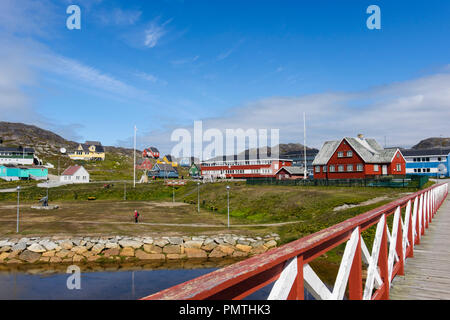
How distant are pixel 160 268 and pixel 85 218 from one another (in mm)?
17675

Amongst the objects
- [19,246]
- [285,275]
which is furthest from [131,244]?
[285,275]

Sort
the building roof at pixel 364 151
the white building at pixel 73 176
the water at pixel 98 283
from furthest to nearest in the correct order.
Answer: the white building at pixel 73 176, the building roof at pixel 364 151, the water at pixel 98 283

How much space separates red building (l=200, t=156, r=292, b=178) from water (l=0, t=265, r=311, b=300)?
206 feet

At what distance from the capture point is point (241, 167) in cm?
9025

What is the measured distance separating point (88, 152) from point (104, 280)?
13774 centimetres

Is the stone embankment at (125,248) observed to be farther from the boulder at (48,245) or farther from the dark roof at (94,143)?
the dark roof at (94,143)

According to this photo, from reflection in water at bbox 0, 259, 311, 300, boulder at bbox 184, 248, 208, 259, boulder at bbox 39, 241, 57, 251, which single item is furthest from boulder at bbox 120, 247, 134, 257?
boulder at bbox 39, 241, 57, 251

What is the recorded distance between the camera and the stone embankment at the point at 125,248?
2452cm

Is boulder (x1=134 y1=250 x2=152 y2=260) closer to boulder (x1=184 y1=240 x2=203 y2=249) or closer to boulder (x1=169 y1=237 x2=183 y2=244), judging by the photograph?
boulder (x1=169 y1=237 x2=183 y2=244)

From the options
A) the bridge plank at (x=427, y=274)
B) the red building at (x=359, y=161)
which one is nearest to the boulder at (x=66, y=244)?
the bridge plank at (x=427, y=274)

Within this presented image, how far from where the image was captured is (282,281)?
262 centimetres

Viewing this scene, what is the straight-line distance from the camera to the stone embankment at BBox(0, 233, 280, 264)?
24516mm
